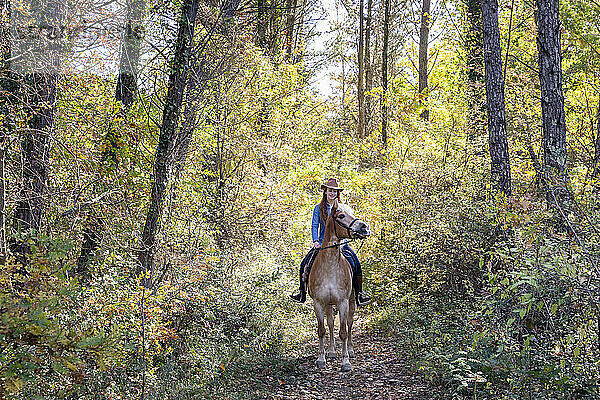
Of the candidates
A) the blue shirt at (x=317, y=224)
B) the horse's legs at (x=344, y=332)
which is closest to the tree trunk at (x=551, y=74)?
the blue shirt at (x=317, y=224)

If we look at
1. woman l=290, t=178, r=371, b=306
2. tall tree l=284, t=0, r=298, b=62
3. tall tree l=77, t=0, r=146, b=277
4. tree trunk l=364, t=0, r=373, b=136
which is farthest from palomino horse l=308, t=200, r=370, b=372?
tree trunk l=364, t=0, r=373, b=136

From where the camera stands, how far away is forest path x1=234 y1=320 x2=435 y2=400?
821cm

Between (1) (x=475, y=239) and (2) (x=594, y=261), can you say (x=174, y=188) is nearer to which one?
(1) (x=475, y=239)

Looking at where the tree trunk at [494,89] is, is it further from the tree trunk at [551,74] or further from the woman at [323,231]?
the woman at [323,231]

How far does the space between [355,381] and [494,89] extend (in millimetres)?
5729

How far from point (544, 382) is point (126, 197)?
22.2 ft

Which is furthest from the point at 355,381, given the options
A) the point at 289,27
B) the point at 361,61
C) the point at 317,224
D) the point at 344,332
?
the point at 361,61

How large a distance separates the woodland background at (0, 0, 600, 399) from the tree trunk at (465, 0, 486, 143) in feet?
0.32

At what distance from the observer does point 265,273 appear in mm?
12188

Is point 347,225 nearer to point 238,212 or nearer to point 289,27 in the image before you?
point 238,212

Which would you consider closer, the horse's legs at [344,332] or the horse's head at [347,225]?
the horse's head at [347,225]

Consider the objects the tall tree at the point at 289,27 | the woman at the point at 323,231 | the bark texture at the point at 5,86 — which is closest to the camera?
the bark texture at the point at 5,86

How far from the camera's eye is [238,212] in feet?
43.5

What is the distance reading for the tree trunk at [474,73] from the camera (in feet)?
47.2
